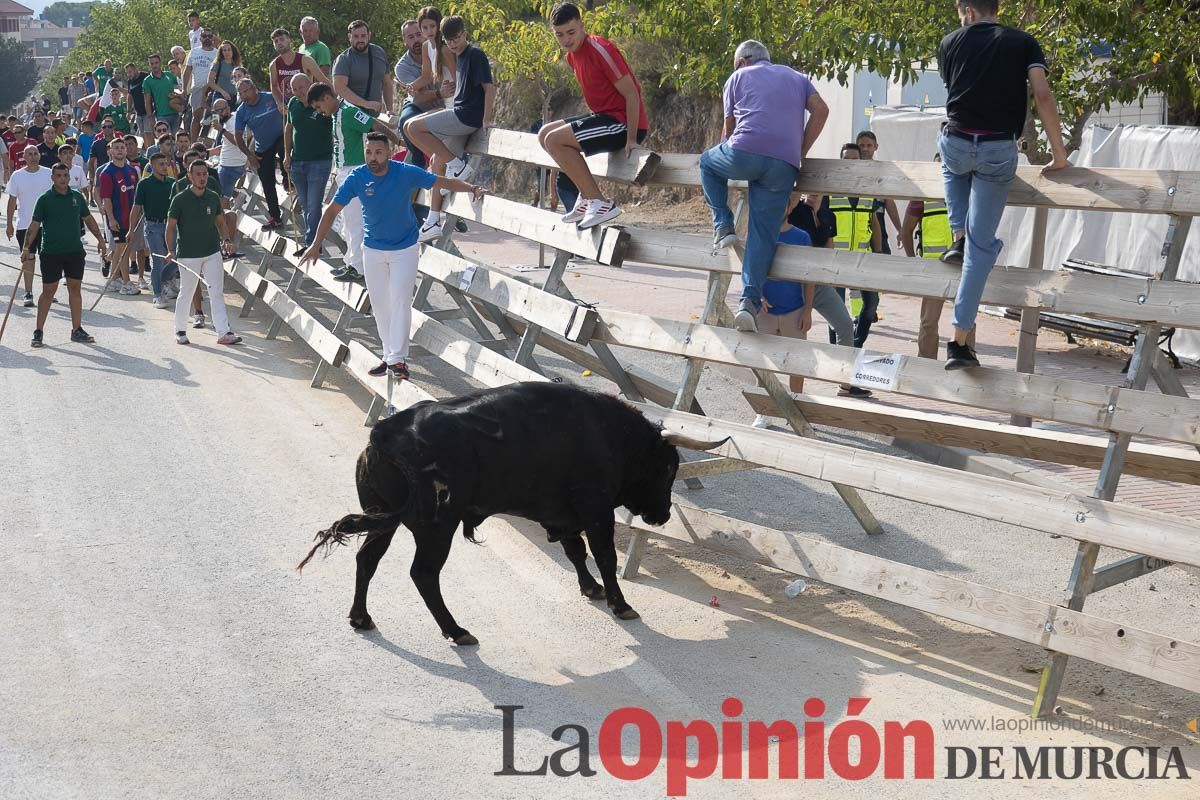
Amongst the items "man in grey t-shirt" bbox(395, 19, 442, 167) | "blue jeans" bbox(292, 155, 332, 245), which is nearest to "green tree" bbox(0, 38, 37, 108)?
"blue jeans" bbox(292, 155, 332, 245)

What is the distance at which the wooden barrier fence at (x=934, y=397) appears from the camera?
530cm

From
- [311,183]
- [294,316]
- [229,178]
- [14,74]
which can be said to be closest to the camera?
[294,316]

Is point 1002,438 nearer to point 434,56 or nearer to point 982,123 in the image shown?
point 982,123

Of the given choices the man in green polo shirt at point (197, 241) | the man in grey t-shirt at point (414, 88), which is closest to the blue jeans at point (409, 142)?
the man in grey t-shirt at point (414, 88)

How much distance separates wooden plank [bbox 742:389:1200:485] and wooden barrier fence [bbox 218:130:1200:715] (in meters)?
0.01

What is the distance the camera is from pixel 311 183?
13203 mm

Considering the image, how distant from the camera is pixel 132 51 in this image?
4800 cm

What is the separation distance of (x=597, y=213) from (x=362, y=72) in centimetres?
617

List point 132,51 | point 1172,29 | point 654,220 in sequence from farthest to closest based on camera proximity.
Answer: point 132,51 → point 654,220 → point 1172,29

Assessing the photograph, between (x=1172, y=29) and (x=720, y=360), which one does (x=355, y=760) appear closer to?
(x=720, y=360)

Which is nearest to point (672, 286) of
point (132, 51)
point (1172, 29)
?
point (1172, 29)

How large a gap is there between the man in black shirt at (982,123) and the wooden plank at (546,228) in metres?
2.34

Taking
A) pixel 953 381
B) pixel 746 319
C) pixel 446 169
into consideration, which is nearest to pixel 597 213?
pixel 746 319

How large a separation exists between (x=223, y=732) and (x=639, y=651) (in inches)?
80.7
